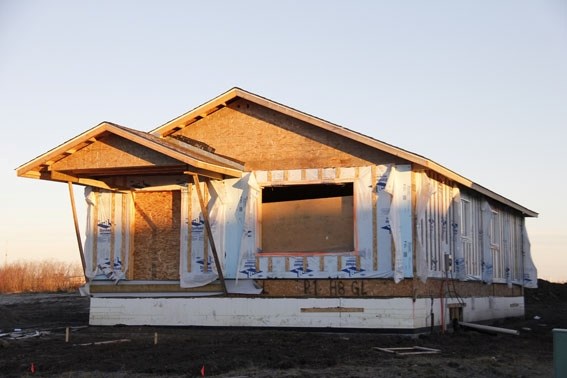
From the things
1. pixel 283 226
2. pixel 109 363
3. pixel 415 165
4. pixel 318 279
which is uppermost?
pixel 415 165

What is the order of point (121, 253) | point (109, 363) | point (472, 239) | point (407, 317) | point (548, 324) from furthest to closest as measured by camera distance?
point (548, 324)
point (472, 239)
point (121, 253)
point (407, 317)
point (109, 363)

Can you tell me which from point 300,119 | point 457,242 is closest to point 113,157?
point 300,119

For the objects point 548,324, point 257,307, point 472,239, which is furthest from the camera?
point 548,324

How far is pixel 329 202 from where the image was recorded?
66.9ft

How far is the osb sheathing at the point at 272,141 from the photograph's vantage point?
1995 cm

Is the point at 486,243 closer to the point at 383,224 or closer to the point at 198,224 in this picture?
the point at 383,224

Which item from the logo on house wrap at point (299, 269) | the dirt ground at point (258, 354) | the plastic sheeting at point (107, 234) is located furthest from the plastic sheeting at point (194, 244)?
the logo on house wrap at point (299, 269)

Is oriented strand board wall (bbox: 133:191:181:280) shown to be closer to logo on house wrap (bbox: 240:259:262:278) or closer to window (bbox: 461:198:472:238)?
logo on house wrap (bbox: 240:259:262:278)

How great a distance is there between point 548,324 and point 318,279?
12.0 meters

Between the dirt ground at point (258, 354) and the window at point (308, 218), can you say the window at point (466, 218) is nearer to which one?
the dirt ground at point (258, 354)

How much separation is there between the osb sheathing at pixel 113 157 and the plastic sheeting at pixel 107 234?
201 cm

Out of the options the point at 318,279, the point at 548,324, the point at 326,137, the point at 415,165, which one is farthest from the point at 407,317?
the point at 548,324

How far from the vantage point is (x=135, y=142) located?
19266 millimetres

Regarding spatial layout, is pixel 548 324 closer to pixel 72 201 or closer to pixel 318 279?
pixel 318 279
